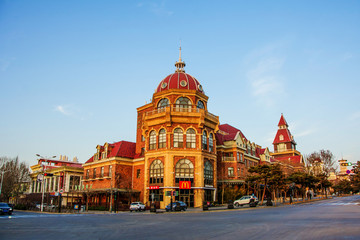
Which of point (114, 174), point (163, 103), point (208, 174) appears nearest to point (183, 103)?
point (163, 103)

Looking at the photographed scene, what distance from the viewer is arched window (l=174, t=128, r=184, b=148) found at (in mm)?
49938

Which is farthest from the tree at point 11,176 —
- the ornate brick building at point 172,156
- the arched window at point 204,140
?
the arched window at point 204,140

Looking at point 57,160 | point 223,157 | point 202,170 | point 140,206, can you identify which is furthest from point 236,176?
point 57,160

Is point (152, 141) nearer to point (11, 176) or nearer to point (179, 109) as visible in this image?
point (179, 109)

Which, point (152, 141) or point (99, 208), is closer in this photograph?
point (99, 208)

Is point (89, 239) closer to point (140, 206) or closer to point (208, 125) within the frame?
point (140, 206)

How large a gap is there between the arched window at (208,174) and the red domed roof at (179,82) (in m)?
14.2

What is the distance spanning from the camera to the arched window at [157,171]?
49.2 m

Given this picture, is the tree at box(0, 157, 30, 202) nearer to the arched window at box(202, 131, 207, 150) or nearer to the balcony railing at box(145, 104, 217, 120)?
the balcony railing at box(145, 104, 217, 120)

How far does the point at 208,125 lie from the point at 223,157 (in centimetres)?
1009

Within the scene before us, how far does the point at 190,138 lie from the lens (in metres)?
50.5

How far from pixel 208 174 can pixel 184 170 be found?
5.26 m

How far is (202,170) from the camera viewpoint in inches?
1935

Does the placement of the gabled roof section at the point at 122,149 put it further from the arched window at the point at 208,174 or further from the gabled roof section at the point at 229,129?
the gabled roof section at the point at 229,129
